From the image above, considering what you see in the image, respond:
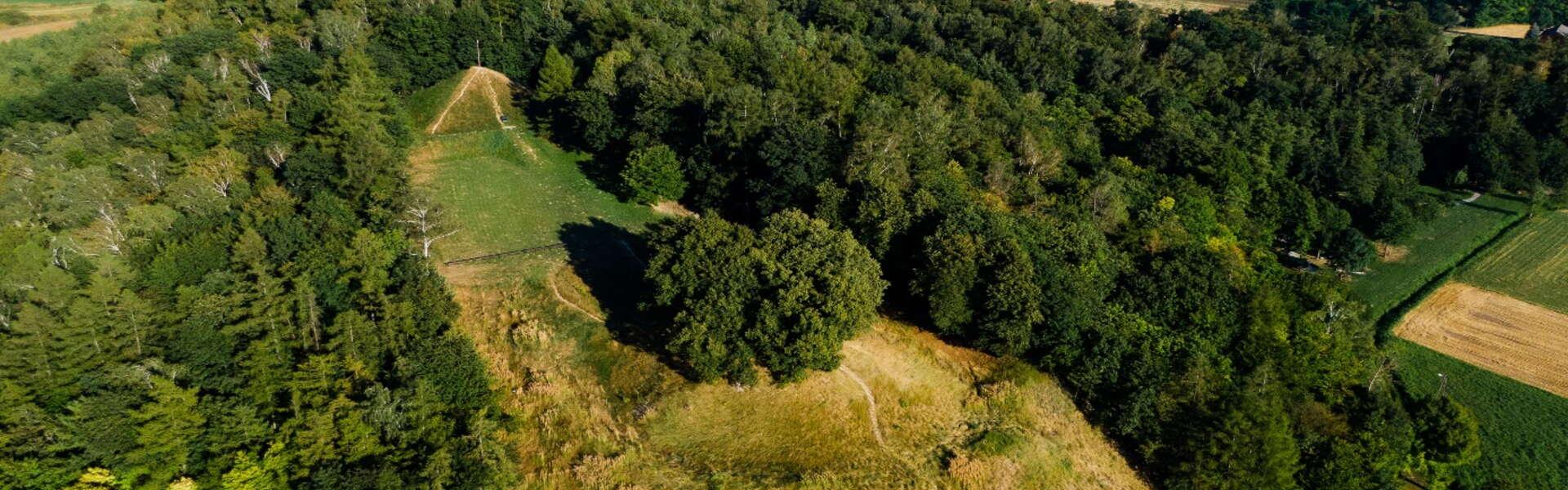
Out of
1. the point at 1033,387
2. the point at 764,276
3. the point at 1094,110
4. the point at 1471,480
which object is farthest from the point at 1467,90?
the point at 764,276

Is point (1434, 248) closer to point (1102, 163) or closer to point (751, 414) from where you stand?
point (1102, 163)

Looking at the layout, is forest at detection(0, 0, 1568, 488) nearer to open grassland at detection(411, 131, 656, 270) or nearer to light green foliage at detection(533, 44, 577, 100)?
light green foliage at detection(533, 44, 577, 100)

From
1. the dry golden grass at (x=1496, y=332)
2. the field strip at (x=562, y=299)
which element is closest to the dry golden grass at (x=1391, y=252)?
the dry golden grass at (x=1496, y=332)

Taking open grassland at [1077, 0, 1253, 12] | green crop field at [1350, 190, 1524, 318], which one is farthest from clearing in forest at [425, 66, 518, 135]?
open grassland at [1077, 0, 1253, 12]

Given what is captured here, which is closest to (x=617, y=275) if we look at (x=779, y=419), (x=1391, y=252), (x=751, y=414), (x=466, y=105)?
(x=751, y=414)

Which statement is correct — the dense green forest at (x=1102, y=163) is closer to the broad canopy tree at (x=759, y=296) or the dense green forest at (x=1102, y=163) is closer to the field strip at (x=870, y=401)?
the broad canopy tree at (x=759, y=296)

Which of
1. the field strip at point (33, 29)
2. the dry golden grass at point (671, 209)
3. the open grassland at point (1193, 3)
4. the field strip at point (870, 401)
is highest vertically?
Answer: the open grassland at point (1193, 3)
